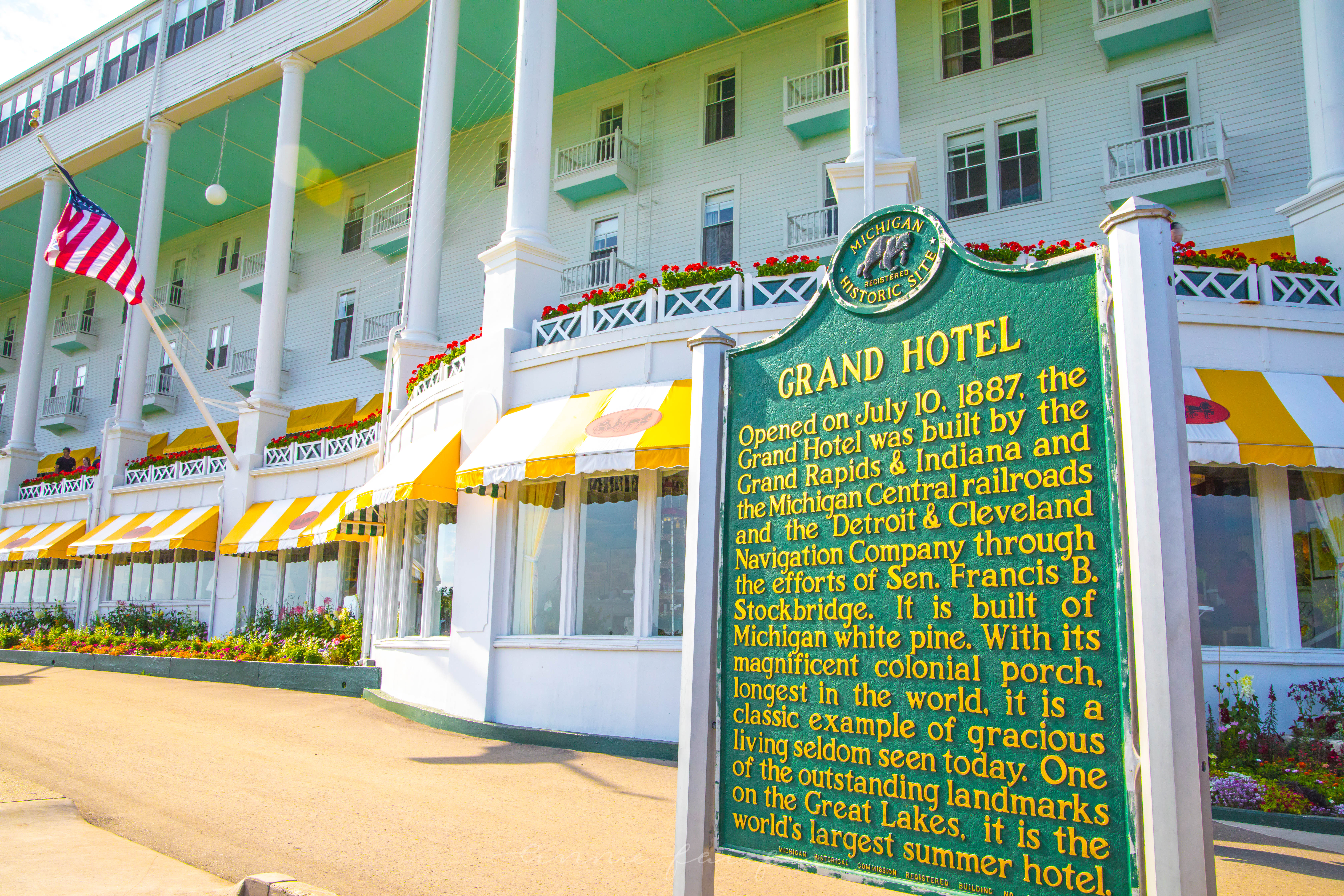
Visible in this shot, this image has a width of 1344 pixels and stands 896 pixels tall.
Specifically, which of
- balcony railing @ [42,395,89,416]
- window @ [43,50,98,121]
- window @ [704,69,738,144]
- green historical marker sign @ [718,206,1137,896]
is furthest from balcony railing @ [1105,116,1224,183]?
balcony railing @ [42,395,89,416]

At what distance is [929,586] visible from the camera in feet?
10.7

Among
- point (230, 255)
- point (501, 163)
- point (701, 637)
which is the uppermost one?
point (230, 255)

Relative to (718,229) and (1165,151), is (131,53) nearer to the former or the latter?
(718,229)

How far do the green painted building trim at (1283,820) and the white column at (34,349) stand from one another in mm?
37584

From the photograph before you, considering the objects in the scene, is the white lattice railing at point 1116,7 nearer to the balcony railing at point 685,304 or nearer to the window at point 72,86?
the balcony railing at point 685,304

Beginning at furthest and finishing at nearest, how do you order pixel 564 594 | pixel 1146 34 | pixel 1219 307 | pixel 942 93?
pixel 942 93 < pixel 1146 34 < pixel 564 594 < pixel 1219 307

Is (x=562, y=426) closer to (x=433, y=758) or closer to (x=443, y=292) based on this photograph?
(x=433, y=758)

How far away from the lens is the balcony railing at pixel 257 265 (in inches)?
1239

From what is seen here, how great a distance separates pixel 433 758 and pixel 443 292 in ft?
63.5

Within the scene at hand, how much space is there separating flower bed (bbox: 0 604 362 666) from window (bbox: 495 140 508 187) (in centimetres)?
1281

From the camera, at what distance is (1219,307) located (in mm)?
10820

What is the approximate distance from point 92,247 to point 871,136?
16.2 meters

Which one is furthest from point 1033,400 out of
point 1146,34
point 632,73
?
point 632,73

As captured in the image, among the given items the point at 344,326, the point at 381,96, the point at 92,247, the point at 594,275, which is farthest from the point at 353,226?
the point at 92,247
